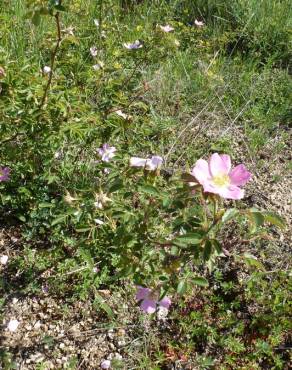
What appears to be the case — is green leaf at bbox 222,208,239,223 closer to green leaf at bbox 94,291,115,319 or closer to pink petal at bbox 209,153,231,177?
pink petal at bbox 209,153,231,177

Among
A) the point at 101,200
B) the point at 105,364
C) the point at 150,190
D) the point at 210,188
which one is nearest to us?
the point at 210,188

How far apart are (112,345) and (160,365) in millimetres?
214

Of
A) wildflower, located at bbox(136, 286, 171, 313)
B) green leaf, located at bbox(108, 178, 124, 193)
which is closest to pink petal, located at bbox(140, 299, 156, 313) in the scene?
wildflower, located at bbox(136, 286, 171, 313)

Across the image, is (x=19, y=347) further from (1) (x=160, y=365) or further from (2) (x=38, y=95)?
(2) (x=38, y=95)

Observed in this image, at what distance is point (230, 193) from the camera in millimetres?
1318

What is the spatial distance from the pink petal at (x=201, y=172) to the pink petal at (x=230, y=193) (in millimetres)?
59

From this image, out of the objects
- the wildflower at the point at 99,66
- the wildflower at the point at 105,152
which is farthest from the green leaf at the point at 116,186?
the wildflower at the point at 99,66

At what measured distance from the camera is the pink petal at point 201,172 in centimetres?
132

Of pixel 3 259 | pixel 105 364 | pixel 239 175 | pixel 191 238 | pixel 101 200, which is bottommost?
pixel 105 364

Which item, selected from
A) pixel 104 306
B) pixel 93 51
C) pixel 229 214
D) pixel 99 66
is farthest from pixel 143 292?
pixel 93 51

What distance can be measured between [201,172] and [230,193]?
11 centimetres

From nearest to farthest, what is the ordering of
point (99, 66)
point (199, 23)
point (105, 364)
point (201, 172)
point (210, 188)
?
point (210, 188) → point (201, 172) → point (105, 364) → point (99, 66) → point (199, 23)

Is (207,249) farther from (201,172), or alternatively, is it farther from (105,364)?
(105,364)

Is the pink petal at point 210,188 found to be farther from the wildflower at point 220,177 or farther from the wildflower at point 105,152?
the wildflower at point 105,152
